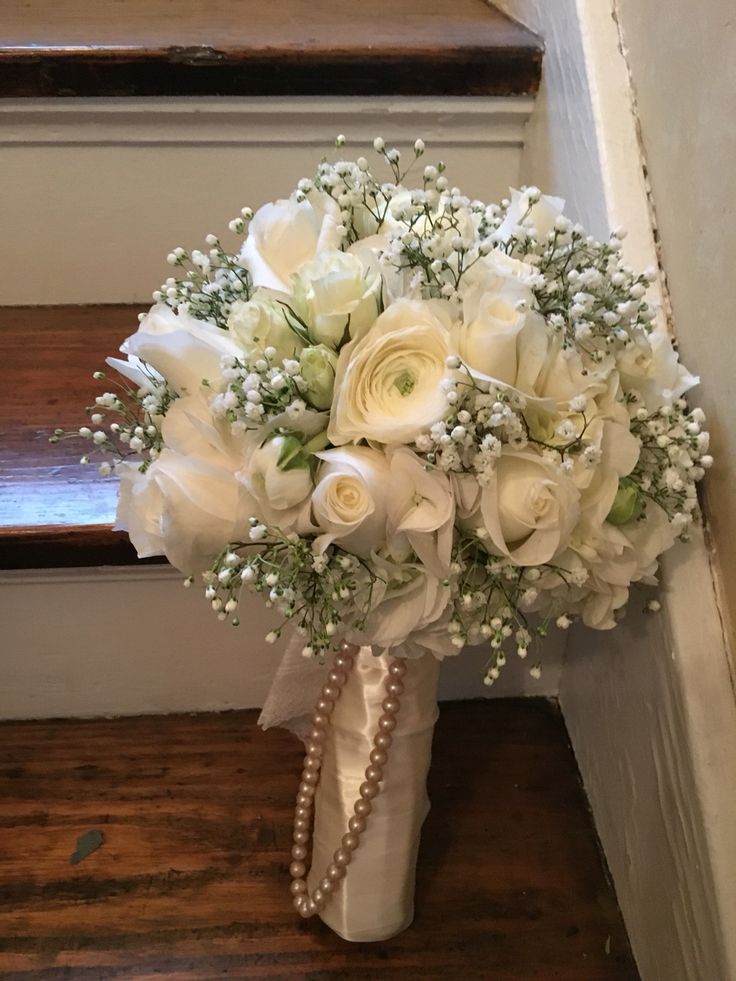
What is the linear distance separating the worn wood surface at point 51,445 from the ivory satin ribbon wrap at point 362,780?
0.67ft

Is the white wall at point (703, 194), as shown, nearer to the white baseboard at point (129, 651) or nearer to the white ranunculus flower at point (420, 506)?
the white ranunculus flower at point (420, 506)

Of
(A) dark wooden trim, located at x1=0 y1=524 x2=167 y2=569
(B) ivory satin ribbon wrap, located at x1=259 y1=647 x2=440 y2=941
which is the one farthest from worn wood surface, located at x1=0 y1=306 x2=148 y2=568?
(B) ivory satin ribbon wrap, located at x1=259 y1=647 x2=440 y2=941

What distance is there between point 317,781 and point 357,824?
0.21ft

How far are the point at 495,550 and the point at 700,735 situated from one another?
10.0 inches

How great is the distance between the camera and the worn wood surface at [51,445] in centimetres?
76

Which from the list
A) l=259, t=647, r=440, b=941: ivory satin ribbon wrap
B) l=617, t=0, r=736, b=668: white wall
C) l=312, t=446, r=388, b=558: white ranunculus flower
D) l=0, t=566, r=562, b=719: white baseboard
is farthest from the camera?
l=0, t=566, r=562, b=719: white baseboard

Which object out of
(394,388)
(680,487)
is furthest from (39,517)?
(680,487)

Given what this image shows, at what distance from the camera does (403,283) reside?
0.52 metres

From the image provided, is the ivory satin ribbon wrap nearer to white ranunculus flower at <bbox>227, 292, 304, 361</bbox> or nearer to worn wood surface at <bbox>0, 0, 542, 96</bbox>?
white ranunculus flower at <bbox>227, 292, 304, 361</bbox>

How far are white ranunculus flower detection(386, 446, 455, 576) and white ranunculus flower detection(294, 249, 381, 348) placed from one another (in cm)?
8

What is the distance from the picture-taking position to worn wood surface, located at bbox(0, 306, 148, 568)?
763 millimetres

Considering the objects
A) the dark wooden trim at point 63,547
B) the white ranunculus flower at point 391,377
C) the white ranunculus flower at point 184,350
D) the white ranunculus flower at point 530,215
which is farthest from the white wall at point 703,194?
the dark wooden trim at point 63,547

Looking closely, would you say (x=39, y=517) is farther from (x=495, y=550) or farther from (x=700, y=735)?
(x=700, y=735)

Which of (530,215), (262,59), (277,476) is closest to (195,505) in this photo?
(277,476)
